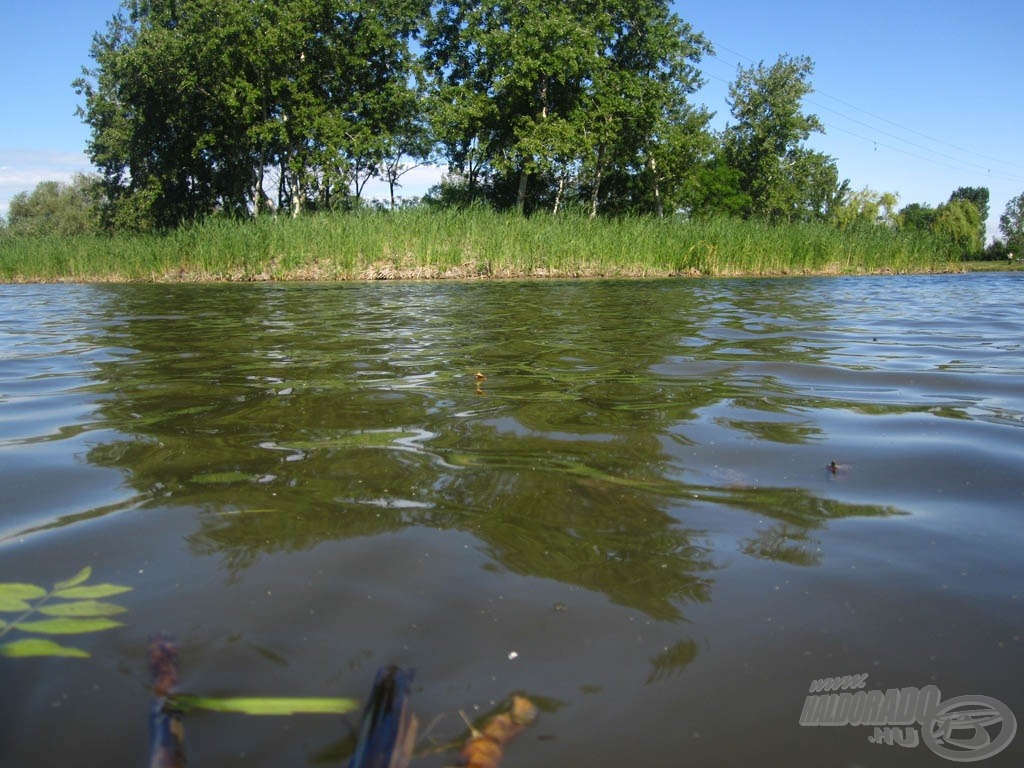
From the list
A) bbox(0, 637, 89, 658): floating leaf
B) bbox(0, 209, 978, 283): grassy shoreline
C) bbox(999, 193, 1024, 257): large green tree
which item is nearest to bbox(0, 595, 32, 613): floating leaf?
bbox(0, 637, 89, 658): floating leaf

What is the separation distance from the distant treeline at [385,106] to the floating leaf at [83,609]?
2446 cm

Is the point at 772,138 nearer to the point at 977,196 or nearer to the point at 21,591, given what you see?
the point at 21,591

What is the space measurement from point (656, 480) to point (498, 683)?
110 cm

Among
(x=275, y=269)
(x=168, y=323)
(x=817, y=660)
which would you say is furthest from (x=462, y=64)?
(x=817, y=660)

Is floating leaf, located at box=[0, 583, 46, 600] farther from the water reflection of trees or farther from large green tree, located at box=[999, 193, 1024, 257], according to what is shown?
large green tree, located at box=[999, 193, 1024, 257]

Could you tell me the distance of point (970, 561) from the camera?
1.62 meters

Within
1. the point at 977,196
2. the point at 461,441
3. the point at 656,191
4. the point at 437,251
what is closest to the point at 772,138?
the point at 656,191

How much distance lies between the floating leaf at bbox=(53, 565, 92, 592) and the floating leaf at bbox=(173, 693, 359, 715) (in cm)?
54

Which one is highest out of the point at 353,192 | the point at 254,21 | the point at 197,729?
the point at 254,21

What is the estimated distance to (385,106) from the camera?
2902 cm

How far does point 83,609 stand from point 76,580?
0.16 m

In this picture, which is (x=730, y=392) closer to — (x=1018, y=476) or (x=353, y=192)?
(x=1018, y=476)

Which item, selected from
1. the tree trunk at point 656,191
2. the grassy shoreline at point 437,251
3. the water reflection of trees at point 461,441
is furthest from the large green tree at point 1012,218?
the water reflection of trees at point 461,441

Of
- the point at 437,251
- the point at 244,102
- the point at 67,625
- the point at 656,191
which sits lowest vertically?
the point at 67,625
